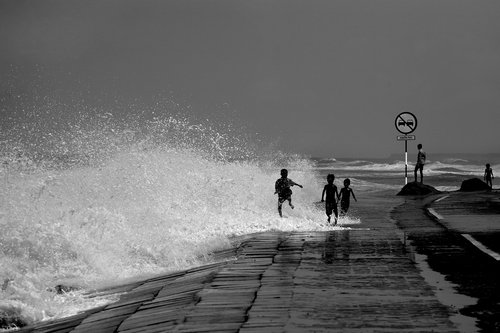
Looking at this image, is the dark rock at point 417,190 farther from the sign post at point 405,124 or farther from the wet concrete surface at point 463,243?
the wet concrete surface at point 463,243

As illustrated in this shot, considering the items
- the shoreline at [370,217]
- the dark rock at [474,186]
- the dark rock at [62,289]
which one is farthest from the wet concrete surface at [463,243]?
the dark rock at [474,186]

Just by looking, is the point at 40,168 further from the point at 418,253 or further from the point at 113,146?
the point at 418,253

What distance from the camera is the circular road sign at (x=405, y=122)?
31.9 meters

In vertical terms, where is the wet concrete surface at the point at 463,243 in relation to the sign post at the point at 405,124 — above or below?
below

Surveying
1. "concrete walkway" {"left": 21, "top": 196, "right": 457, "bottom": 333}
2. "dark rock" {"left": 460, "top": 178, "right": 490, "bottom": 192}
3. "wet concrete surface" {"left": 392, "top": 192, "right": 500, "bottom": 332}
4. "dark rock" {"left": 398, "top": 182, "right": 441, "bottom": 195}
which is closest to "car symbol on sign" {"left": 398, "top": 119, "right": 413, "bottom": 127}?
"dark rock" {"left": 398, "top": 182, "right": 441, "bottom": 195}

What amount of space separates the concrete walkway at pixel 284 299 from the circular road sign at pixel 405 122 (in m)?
20.4

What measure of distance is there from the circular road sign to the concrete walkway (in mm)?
20435

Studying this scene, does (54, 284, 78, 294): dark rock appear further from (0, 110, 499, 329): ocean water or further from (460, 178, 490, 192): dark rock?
(460, 178, 490, 192): dark rock

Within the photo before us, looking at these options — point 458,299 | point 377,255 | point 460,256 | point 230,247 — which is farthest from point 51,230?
point 458,299

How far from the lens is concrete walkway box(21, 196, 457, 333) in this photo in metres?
6.57

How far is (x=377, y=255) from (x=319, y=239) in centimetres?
294

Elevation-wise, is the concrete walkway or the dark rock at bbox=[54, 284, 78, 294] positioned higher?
the concrete walkway

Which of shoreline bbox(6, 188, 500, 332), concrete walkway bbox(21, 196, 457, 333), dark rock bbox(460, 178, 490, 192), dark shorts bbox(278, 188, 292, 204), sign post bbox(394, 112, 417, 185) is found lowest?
dark rock bbox(460, 178, 490, 192)

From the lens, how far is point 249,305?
24.3 feet
